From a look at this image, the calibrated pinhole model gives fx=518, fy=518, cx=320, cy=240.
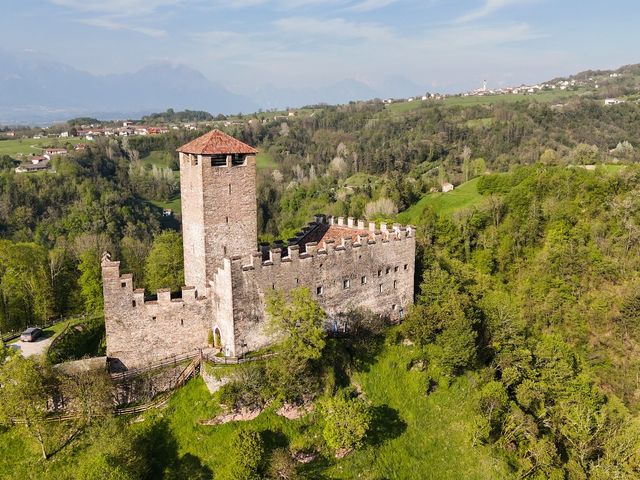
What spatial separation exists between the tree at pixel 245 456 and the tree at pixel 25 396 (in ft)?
32.5

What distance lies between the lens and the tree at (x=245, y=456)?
81.0ft

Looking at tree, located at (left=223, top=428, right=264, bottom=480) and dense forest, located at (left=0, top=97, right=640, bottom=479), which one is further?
dense forest, located at (left=0, top=97, right=640, bottom=479)

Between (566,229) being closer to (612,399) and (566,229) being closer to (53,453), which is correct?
(612,399)

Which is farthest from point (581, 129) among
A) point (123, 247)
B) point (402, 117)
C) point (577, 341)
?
point (123, 247)

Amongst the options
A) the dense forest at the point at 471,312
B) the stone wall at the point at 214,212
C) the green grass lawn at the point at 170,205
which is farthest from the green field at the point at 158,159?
the stone wall at the point at 214,212

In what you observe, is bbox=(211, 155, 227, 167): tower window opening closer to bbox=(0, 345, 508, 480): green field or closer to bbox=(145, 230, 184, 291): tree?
bbox=(0, 345, 508, 480): green field

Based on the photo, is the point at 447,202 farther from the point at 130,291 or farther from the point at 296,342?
the point at 130,291

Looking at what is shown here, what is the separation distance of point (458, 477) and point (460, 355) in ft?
24.8

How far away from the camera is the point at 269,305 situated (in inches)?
1218

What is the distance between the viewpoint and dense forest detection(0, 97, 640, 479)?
2942 centimetres

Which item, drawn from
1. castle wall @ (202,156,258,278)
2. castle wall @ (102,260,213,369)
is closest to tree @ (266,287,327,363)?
castle wall @ (202,156,258,278)

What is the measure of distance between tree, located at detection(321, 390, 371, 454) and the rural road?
19.0 meters

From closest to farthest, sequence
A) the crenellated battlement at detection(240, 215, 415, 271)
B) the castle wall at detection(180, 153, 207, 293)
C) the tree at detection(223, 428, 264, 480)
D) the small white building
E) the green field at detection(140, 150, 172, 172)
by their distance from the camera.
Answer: the tree at detection(223, 428, 264, 480), the crenellated battlement at detection(240, 215, 415, 271), the castle wall at detection(180, 153, 207, 293), the small white building, the green field at detection(140, 150, 172, 172)

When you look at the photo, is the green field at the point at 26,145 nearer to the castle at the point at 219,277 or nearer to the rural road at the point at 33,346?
the rural road at the point at 33,346
